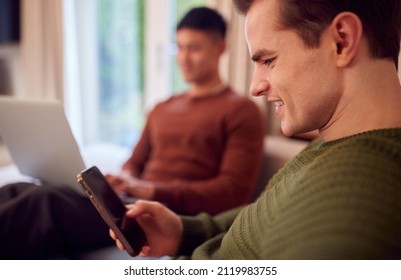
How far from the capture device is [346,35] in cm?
46

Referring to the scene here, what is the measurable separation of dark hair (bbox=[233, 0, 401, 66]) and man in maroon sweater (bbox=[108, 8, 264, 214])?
0.54 m

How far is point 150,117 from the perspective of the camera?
1.36 metres

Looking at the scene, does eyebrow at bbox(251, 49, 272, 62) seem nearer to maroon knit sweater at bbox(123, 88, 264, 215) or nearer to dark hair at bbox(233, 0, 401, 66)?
dark hair at bbox(233, 0, 401, 66)

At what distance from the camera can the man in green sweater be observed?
0.38 meters

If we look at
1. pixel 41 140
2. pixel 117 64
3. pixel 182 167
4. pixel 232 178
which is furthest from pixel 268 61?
pixel 117 64

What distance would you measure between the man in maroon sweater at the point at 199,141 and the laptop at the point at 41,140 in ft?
0.63

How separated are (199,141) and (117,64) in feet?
1.35

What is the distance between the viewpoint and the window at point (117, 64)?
943mm

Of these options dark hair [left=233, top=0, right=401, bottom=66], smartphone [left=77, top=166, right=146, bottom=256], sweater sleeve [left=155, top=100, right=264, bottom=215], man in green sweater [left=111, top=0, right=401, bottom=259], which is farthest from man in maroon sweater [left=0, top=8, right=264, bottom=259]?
dark hair [left=233, top=0, right=401, bottom=66]

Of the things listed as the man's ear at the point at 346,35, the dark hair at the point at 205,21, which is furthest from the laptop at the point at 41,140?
the dark hair at the point at 205,21

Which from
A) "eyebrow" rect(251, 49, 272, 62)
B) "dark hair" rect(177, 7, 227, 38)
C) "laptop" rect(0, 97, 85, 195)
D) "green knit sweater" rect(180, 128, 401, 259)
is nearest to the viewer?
"green knit sweater" rect(180, 128, 401, 259)
